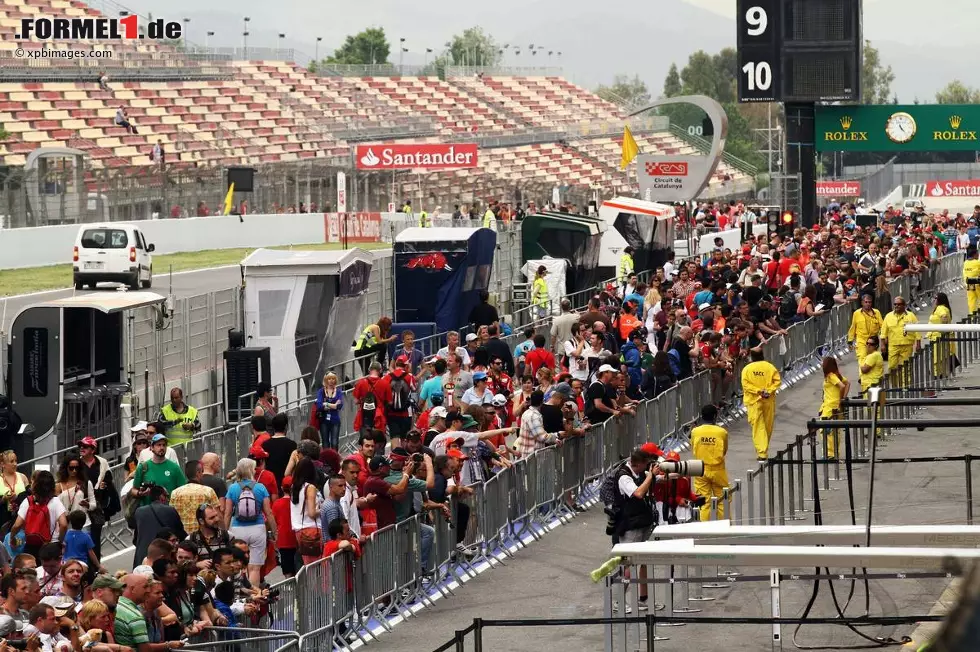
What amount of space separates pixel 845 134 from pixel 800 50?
7.37m

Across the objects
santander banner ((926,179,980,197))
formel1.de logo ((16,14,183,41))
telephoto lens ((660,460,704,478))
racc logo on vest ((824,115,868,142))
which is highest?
formel1.de logo ((16,14,183,41))

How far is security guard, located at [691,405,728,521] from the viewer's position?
1443cm

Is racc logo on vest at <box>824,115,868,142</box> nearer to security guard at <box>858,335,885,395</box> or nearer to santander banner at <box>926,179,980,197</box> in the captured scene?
security guard at <box>858,335,885,395</box>

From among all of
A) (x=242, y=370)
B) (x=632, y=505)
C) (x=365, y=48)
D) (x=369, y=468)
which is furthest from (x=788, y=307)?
(x=365, y=48)

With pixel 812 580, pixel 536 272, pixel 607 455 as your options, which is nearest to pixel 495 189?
pixel 536 272

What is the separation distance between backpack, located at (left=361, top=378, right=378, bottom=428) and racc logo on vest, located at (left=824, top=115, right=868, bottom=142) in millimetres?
32183

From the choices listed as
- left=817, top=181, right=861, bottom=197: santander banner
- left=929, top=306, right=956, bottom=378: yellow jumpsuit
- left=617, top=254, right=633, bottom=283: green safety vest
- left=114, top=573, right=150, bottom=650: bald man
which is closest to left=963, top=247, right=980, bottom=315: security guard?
left=929, top=306, right=956, bottom=378: yellow jumpsuit

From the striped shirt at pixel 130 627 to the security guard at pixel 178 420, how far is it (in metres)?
7.69

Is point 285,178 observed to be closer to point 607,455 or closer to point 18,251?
point 18,251

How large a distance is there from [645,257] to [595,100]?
7116 cm

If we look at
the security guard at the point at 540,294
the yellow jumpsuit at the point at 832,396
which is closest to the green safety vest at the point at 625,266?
the security guard at the point at 540,294

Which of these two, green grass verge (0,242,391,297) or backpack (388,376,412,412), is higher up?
green grass verge (0,242,391,297)

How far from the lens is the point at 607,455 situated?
58.1 ft

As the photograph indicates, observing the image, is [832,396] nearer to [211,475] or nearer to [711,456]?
[711,456]
